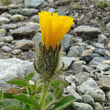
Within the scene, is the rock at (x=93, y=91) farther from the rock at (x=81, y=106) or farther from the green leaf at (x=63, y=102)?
the green leaf at (x=63, y=102)

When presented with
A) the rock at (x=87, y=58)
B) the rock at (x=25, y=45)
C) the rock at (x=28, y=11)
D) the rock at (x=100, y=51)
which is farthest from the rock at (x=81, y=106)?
the rock at (x=28, y=11)

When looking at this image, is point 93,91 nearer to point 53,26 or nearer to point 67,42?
point 53,26

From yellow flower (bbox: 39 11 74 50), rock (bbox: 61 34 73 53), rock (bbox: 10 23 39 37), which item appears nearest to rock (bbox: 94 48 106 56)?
rock (bbox: 61 34 73 53)

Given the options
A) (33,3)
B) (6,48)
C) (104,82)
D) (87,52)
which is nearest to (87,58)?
(87,52)

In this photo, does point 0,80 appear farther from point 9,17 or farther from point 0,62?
point 9,17

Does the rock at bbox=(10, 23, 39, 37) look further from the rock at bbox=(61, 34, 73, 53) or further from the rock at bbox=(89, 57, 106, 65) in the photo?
the rock at bbox=(89, 57, 106, 65)
